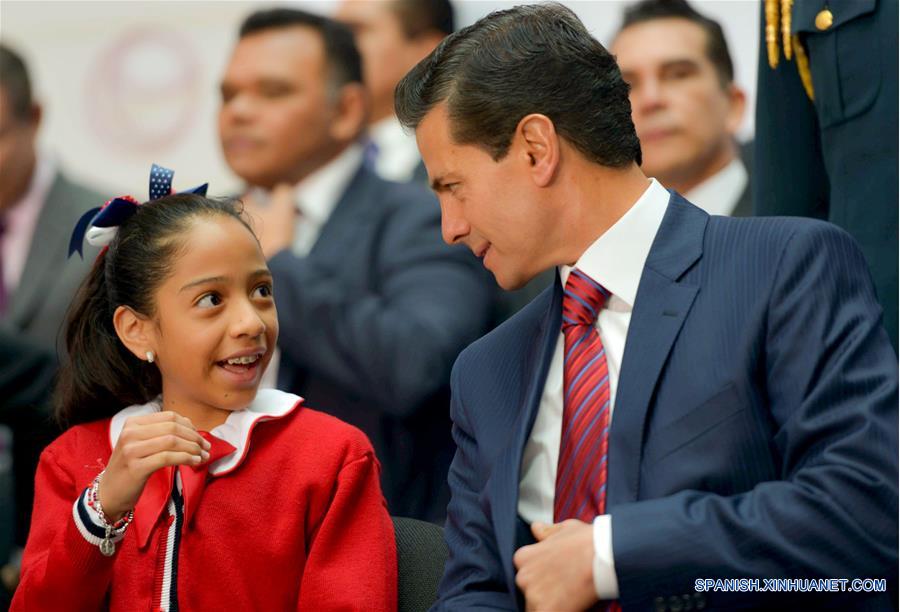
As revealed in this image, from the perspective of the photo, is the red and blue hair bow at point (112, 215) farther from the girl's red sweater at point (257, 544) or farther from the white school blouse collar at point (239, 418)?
the girl's red sweater at point (257, 544)

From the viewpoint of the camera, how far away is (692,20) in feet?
10.1

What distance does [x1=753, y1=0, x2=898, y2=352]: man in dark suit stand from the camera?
2154 mm

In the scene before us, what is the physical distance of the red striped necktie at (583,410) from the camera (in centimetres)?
171

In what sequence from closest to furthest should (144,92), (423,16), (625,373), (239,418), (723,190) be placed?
(625,373), (239,418), (723,190), (423,16), (144,92)

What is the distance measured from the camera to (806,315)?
1605mm

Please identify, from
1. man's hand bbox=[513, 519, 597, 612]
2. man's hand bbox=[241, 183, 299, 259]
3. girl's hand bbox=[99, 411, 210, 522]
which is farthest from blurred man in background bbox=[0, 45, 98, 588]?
man's hand bbox=[513, 519, 597, 612]

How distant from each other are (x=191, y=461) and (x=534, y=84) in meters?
0.76

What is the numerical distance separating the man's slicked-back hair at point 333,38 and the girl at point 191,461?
4.02 ft

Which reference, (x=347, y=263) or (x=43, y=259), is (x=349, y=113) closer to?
(x=347, y=263)

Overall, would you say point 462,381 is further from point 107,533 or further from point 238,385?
point 107,533

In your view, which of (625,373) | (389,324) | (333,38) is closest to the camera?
(625,373)

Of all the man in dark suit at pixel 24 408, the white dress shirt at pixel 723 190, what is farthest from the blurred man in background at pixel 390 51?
the man in dark suit at pixel 24 408

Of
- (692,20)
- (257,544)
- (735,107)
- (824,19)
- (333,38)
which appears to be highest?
(333,38)

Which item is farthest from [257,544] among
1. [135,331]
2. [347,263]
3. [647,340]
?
[347,263]
